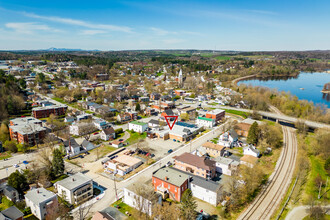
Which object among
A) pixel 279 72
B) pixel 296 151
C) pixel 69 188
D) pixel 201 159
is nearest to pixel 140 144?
pixel 201 159

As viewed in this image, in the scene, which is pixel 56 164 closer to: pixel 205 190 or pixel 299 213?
pixel 205 190

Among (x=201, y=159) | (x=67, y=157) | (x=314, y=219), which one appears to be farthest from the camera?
(x=67, y=157)

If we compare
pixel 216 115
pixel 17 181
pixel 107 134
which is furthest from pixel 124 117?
pixel 17 181

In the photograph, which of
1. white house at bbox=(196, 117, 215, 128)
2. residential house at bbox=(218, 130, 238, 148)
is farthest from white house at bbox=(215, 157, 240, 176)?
white house at bbox=(196, 117, 215, 128)

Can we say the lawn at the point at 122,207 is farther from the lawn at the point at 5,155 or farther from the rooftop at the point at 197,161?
the lawn at the point at 5,155

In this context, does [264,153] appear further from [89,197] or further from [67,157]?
[67,157]
